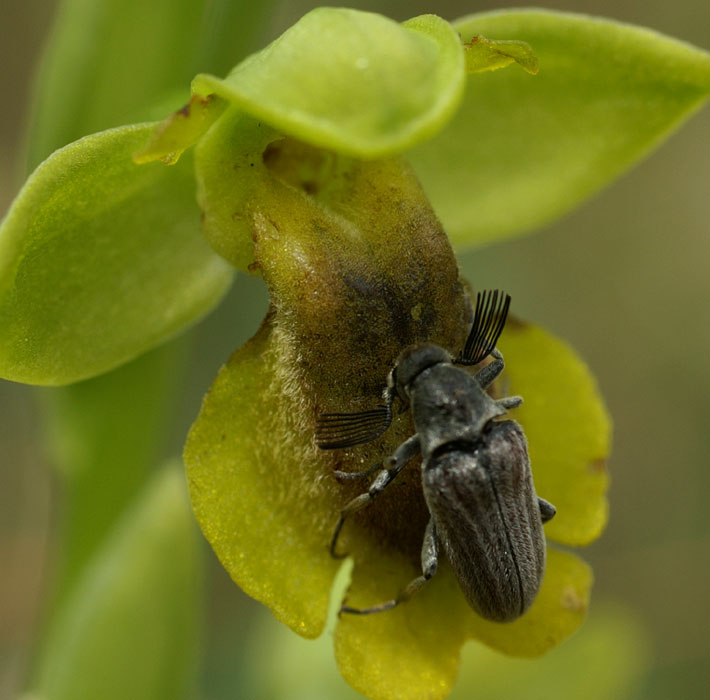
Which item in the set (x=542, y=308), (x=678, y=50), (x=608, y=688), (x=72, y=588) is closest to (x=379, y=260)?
(x=678, y=50)

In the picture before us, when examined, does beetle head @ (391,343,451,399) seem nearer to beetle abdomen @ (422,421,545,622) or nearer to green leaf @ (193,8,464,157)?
beetle abdomen @ (422,421,545,622)

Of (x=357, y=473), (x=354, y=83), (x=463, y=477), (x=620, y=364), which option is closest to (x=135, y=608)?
(x=357, y=473)

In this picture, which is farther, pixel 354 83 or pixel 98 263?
pixel 98 263

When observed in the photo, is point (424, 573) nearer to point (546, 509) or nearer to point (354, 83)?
point (546, 509)

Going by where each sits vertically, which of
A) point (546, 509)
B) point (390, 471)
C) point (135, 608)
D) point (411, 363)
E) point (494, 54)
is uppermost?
point (494, 54)

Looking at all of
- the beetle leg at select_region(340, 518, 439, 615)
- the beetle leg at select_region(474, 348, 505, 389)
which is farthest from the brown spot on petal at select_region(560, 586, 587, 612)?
the beetle leg at select_region(474, 348, 505, 389)

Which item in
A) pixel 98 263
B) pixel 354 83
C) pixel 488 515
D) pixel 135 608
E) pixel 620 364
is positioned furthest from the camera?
pixel 620 364

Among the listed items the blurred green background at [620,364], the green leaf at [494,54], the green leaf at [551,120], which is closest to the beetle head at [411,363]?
the green leaf at [494,54]
